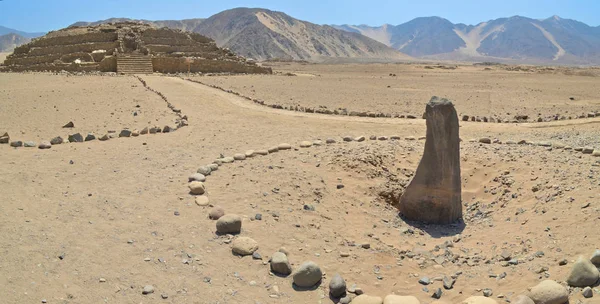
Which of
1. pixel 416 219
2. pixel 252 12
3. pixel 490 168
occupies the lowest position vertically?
pixel 416 219

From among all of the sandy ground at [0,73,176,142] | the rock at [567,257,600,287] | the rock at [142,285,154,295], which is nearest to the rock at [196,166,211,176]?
the rock at [142,285,154,295]

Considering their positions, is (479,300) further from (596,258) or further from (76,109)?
(76,109)

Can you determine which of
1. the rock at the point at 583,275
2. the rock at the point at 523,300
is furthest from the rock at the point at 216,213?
the rock at the point at 583,275

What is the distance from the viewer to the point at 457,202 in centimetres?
736

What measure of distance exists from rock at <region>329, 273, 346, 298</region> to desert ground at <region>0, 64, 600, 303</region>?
4.2 inches

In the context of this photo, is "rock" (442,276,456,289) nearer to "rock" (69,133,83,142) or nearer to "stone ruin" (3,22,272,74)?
"rock" (69,133,83,142)

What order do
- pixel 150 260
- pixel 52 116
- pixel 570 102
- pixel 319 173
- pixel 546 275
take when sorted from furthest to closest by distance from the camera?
pixel 570 102 → pixel 52 116 → pixel 319 173 → pixel 150 260 → pixel 546 275

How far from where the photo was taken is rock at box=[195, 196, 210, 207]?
6.62 metres

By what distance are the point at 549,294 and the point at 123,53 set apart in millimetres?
33995

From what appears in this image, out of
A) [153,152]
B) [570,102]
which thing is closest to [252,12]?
[570,102]

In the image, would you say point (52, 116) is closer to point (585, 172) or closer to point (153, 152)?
point (153, 152)

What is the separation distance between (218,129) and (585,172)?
7896mm

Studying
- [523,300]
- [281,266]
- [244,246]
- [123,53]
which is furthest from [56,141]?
[123,53]

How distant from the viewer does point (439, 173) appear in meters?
7.23
